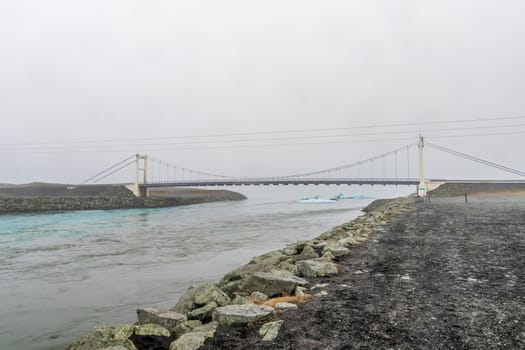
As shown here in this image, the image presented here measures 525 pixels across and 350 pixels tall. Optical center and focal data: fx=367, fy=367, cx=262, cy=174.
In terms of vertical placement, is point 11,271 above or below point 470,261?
below

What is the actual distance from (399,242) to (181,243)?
11.6 meters

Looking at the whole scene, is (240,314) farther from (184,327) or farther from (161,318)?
(161,318)

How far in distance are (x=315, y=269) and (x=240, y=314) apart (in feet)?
9.38

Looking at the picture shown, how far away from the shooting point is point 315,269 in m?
7.23

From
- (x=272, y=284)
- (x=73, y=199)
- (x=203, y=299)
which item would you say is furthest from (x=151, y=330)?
(x=73, y=199)

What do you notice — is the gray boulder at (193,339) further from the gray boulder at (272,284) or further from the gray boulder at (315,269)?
the gray boulder at (315,269)

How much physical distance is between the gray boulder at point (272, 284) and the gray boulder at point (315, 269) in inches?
24.1

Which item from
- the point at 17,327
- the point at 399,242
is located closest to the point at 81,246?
the point at 17,327

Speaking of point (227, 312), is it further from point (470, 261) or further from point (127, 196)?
point (127, 196)

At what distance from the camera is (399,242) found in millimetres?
11477

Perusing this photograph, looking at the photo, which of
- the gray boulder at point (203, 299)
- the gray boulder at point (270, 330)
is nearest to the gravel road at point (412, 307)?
the gray boulder at point (270, 330)

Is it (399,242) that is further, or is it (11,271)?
(11,271)

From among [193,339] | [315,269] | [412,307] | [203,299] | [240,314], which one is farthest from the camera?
[315,269]

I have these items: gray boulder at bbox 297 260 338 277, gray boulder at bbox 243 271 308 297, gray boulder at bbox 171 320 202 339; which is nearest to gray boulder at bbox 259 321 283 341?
gray boulder at bbox 171 320 202 339
